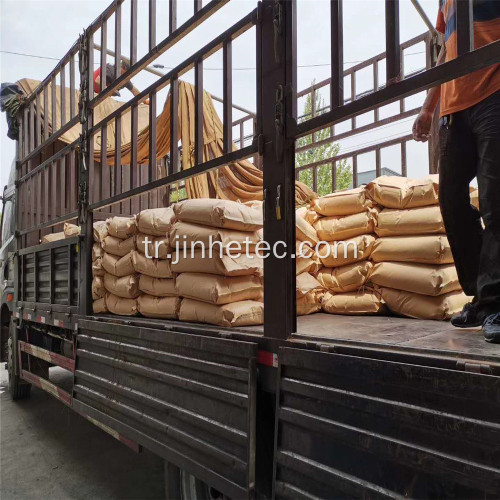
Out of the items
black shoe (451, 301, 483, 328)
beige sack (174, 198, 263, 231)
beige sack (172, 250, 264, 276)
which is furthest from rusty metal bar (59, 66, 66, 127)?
black shoe (451, 301, 483, 328)

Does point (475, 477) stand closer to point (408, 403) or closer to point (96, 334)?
point (408, 403)

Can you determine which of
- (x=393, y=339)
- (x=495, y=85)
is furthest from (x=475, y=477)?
(x=495, y=85)

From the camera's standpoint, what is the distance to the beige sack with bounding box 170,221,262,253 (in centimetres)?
220

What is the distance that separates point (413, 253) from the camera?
232cm

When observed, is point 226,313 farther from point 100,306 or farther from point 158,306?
point 100,306

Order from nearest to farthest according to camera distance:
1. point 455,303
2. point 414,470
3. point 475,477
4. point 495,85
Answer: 1. point 475,477
2. point 414,470
3. point 495,85
4. point 455,303

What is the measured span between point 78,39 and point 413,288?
3.17 m

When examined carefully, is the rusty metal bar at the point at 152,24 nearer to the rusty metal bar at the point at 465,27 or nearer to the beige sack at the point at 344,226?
the beige sack at the point at 344,226

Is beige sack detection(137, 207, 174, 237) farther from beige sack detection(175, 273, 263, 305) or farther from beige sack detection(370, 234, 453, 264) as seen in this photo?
beige sack detection(370, 234, 453, 264)

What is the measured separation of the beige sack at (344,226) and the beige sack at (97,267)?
65.2 inches

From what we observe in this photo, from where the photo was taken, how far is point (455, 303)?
218 cm

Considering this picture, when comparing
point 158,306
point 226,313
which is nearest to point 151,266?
point 158,306

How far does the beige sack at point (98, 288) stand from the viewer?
3074 mm

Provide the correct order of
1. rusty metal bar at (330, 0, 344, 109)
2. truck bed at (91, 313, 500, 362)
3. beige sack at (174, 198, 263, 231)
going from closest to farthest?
truck bed at (91, 313, 500, 362) < rusty metal bar at (330, 0, 344, 109) < beige sack at (174, 198, 263, 231)
